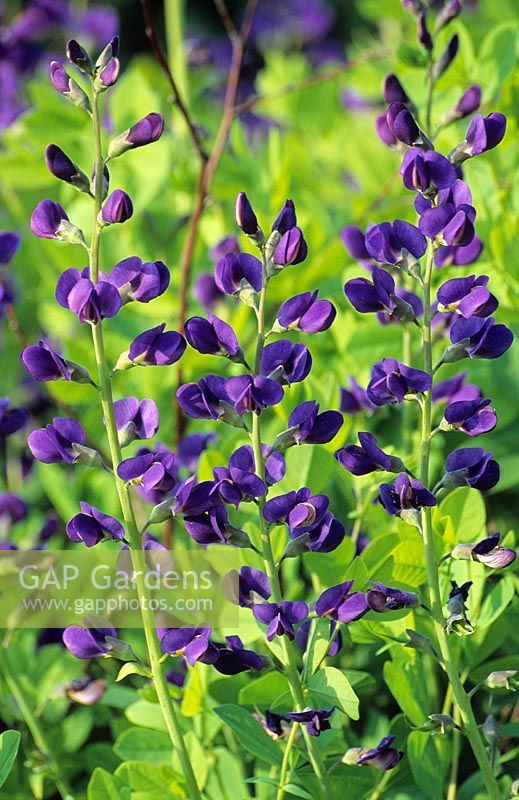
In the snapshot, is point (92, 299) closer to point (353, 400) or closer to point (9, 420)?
point (9, 420)

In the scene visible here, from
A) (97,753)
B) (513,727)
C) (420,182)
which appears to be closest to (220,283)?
(420,182)

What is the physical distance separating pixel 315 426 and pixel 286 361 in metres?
0.07

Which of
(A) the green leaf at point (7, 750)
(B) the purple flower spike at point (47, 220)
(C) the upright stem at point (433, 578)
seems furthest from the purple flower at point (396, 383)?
A: (A) the green leaf at point (7, 750)

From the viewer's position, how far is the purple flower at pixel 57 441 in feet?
3.30

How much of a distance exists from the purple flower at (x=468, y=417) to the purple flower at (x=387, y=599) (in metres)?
0.17

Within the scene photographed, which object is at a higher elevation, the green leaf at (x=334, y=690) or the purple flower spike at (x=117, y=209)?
the purple flower spike at (x=117, y=209)

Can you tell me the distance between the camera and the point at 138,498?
5.23ft

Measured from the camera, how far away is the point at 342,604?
979 millimetres

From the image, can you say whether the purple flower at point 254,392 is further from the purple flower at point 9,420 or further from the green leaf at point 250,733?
the purple flower at point 9,420

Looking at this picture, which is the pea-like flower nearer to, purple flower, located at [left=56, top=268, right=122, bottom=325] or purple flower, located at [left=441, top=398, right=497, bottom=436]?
purple flower, located at [left=441, top=398, right=497, bottom=436]

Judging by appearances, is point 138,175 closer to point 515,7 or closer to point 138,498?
point 138,498

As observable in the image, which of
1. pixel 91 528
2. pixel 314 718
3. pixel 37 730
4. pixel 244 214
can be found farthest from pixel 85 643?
pixel 244 214

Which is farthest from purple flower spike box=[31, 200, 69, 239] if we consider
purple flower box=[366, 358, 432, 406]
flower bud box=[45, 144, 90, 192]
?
purple flower box=[366, 358, 432, 406]

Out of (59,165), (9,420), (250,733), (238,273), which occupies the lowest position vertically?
(250,733)
